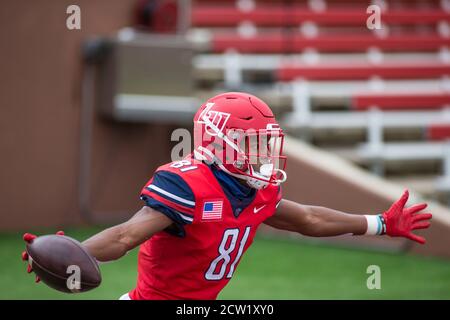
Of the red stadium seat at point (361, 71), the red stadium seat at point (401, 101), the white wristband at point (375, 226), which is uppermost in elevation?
the red stadium seat at point (361, 71)

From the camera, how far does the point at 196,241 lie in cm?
356

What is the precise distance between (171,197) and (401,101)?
6814mm

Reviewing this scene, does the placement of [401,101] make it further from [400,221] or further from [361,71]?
[400,221]

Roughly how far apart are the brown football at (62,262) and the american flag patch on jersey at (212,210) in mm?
561

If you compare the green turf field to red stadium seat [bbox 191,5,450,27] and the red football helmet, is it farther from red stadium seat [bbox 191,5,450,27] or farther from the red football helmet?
red stadium seat [bbox 191,5,450,27]

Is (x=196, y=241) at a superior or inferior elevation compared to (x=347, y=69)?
inferior

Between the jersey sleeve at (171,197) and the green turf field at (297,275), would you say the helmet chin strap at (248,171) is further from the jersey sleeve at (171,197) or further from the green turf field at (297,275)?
the green turf field at (297,275)

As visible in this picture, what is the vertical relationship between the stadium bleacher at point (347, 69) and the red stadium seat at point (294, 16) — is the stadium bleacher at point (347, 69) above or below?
below

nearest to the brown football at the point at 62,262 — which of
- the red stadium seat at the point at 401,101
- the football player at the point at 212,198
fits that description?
the football player at the point at 212,198

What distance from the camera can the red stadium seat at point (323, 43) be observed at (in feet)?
34.2

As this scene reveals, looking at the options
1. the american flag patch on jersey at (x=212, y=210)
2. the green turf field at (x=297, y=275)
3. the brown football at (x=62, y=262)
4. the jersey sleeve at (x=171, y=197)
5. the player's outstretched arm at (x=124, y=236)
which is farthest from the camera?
the green turf field at (x=297, y=275)

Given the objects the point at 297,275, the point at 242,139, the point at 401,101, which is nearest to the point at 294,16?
the point at 401,101

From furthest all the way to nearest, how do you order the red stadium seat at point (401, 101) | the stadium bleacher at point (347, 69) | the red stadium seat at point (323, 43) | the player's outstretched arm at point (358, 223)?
the red stadium seat at point (323, 43), the red stadium seat at point (401, 101), the stadium bleacher at point (347, 69), the player's outstretched arm at point (358, 223)

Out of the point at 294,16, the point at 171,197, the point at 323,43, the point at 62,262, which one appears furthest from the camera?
the point at 294,16
